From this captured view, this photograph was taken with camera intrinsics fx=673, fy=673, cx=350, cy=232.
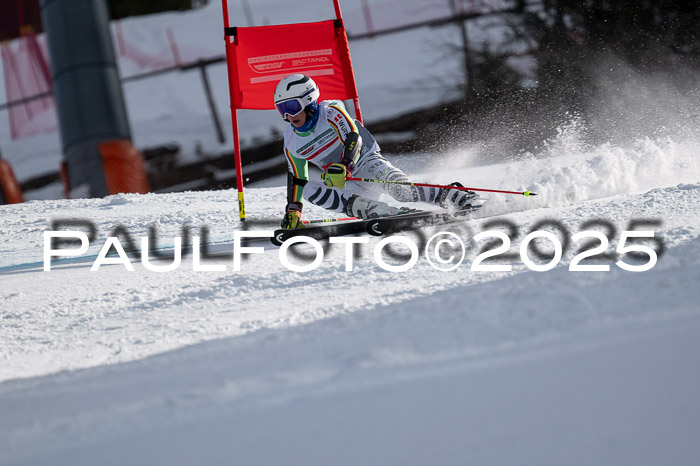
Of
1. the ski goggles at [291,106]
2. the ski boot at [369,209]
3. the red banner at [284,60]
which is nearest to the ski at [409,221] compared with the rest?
the ski boot at [369,209]

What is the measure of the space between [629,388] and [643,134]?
8.26 metres

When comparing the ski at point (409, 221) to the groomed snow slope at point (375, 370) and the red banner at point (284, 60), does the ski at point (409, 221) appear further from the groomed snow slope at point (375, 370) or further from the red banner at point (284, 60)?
the red banner at point (284, 60)

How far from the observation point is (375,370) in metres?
2.16

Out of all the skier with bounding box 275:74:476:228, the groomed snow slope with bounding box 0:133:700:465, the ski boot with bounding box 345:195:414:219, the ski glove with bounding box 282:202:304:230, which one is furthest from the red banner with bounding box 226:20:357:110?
the groomed snow slope with bounding box 0:133:700:465

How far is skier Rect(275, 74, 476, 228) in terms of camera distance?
4867 mm

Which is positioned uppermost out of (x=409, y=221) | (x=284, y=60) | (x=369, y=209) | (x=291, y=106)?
(x=284, y=60)

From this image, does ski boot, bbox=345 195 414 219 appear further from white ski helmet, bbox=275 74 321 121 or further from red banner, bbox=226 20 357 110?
red banner, bbox=226 20 357 110

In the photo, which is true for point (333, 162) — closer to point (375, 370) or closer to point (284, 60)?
point (284, 60)

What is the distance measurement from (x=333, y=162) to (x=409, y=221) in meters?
0.80

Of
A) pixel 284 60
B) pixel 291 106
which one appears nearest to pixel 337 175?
pixel 291 106

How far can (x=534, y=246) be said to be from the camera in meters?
3.71

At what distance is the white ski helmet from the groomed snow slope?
1.51 metres

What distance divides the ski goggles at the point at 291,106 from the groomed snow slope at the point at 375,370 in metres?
1.50

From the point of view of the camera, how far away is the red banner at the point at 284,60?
18.4ft
